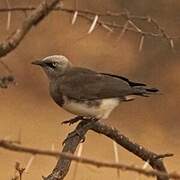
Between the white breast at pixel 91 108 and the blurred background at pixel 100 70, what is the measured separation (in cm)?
366

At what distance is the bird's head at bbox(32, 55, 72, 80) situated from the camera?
3642 mm

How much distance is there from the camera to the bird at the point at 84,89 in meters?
3.56

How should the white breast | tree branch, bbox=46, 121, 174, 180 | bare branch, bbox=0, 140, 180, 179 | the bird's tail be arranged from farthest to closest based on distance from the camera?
the white breast, the bird's tail, tree branch, bbox=46, 121, 174, 180, bare branch, bbox=0, 140, 180, 179

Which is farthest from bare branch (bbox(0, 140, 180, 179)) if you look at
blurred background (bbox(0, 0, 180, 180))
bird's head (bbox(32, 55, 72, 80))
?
blurred background (bbox(0, 0, 180, 180))

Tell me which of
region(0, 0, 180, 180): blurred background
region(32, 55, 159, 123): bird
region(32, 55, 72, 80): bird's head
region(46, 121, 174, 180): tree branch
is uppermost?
region(0, 0, 180, 180): blurred background

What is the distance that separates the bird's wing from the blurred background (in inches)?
141

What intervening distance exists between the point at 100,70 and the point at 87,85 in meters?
5.57

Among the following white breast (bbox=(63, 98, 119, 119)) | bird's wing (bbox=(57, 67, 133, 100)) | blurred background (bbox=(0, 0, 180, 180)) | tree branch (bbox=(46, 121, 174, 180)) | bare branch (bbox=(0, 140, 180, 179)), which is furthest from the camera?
blurred background (bbox=(0, 0, 180, 180))

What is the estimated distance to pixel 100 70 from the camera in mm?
9273

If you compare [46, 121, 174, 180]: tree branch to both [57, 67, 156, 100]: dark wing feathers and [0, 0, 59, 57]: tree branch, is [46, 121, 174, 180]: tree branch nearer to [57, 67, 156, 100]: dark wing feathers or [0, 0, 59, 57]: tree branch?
[57, 67, 156, 100]: dark wing feathers

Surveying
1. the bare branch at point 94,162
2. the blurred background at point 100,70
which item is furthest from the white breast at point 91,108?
the blurred background at point 100,70

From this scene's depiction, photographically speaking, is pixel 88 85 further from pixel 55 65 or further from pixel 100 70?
pixel 100 70

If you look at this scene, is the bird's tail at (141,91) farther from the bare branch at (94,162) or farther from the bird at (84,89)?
the bare branch at (94,162)

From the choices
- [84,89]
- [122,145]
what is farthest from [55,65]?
[122,145]
